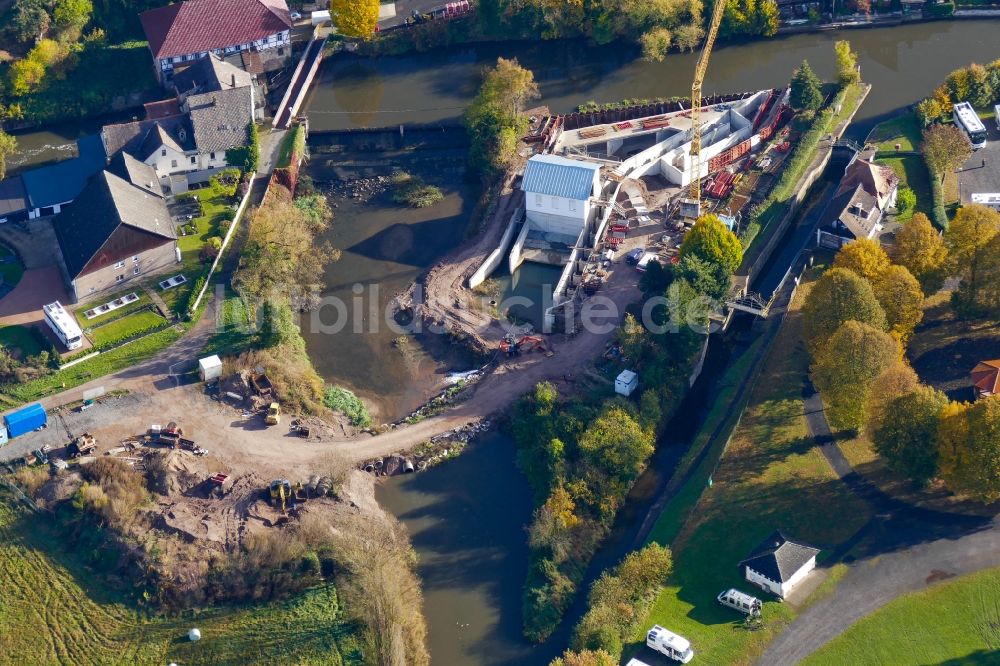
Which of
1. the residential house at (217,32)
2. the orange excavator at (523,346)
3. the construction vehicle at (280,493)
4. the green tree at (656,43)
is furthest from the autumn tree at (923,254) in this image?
the residential house at (217,32)

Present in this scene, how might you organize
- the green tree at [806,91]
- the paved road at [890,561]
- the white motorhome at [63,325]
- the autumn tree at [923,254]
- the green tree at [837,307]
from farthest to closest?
the green tree at [806,91] → the white motorhome at [63,325] → the autumn tree at [923,254] → the green tree at [837,307] → the paved road at [890,561]

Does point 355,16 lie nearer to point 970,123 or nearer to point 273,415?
point 273,415

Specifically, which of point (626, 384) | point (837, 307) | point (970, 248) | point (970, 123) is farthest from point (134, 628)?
point (970, 123)

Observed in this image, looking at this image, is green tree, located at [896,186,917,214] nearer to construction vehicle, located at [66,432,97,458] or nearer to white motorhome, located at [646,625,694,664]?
white motorhome, located at [646,625,694,664]

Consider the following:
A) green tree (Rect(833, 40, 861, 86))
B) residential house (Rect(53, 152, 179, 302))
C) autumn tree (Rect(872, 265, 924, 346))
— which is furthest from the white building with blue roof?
residential house (Rect(53, 152, 179, 302))

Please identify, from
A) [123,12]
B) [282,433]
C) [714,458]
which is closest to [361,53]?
[123,12]

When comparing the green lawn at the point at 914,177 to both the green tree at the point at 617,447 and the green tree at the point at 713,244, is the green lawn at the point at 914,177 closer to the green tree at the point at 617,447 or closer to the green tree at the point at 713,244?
the green tree at the point at 713,244
